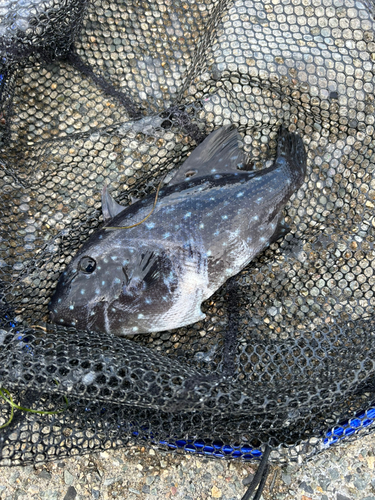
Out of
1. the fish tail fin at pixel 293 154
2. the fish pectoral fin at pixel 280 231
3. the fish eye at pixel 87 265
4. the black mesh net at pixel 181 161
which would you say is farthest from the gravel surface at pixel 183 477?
the fish tail fin at pixel 293 154

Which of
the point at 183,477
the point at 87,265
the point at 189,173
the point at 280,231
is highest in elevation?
the point at 189,173

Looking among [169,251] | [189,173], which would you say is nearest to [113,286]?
[169,251]

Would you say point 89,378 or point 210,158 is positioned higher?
point 210,158

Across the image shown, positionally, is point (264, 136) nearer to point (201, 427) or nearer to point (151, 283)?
point (151, 283)

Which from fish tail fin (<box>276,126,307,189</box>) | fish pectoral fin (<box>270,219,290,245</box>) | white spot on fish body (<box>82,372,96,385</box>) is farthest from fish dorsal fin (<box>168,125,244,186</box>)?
white spot on fish body (<box>82,372,96,385</box>)

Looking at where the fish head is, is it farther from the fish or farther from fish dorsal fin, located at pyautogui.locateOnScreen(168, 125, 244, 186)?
fish dorsal fin, located at pyautogui.locateOnScreen(168, 125, 244, 186)

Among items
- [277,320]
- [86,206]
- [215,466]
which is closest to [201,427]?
[215,466]

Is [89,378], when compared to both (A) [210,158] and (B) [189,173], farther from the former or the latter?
(A) [210,158]

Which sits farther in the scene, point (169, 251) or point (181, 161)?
point (181, 161)
